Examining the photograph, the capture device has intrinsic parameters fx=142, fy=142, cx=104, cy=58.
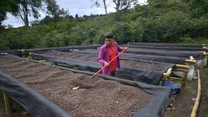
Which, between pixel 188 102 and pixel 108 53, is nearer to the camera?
pixel 108 53

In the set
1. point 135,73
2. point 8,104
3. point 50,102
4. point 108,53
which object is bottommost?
point 8,104

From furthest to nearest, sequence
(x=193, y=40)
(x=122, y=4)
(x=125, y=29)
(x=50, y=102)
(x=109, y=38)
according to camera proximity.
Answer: (x=122, y=4)
(x=193, y=40)
(x=125, y=29)
(x=109, y=38)
(x=50, y=102)

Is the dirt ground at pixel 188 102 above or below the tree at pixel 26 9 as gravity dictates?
below

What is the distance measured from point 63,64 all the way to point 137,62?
211 centimetres

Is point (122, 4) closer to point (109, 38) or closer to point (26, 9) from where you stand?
point (26, 9)

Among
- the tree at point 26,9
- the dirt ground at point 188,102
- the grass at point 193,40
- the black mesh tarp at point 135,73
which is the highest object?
the tree at point 26,9

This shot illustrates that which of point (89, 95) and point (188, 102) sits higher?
point (89, 95)

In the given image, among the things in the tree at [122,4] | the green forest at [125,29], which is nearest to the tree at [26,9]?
the green forest at [125,29]

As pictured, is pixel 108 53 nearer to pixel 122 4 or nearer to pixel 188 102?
pixel 188 102

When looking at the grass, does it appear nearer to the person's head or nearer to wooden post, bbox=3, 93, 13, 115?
the person's head

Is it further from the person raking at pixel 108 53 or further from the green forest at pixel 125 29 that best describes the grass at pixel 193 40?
the person raking at pixel 108 53

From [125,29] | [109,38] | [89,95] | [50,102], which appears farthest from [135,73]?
[125,29]

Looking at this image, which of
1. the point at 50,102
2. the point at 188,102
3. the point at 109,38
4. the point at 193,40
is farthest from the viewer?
the point at 193,40

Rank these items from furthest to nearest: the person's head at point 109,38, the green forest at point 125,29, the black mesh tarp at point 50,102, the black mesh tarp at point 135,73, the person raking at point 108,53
→ the green forest at point 125,29 < the black mesh tarp at point 135,73 < the person raking at point 108,53 < the person's head at point 109,38 < the black mesh tarp at point 50,102
